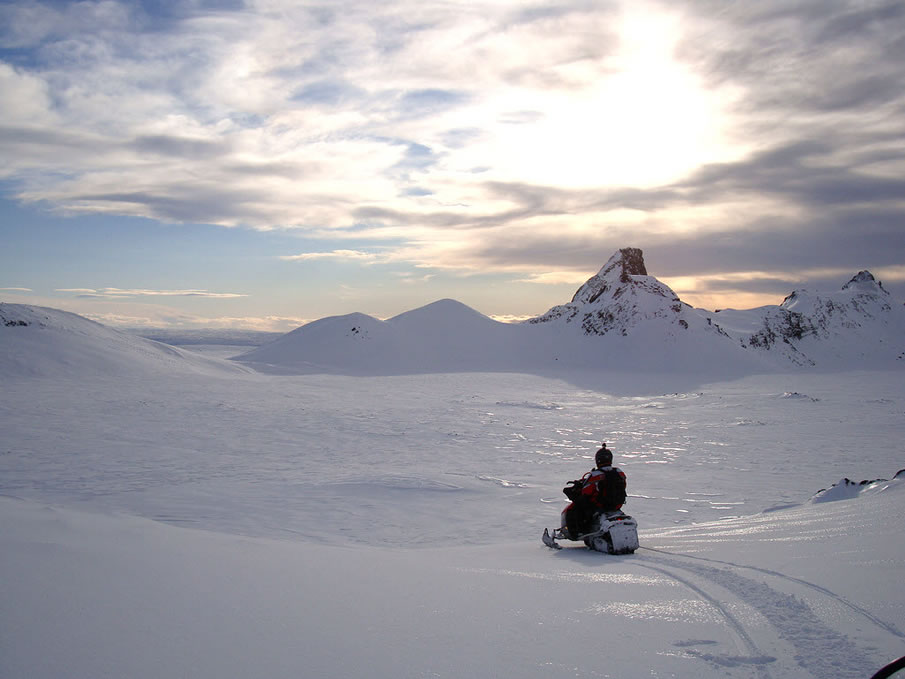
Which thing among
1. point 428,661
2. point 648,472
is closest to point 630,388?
point 648,472

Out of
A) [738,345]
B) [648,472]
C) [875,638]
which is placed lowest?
[648,472]

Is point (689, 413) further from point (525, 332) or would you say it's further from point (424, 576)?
point (525, 332)

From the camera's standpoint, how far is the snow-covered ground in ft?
11.4

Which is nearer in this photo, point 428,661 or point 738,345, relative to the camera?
point 428,661

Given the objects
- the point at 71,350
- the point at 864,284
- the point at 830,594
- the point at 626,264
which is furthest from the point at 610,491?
the point at 864,284

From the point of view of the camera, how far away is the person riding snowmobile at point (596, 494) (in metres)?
7.07

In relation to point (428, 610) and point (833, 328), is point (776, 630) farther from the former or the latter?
point (833, 328)

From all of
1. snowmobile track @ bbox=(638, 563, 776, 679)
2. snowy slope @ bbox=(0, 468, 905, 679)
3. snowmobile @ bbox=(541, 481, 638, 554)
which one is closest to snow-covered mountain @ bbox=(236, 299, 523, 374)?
snowmobile @ bbox=(541, 481, 638, 554)

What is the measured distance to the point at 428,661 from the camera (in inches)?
135

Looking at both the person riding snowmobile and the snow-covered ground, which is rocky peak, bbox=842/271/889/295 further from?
the person riding snowmobile

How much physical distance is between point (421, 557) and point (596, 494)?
2045mm

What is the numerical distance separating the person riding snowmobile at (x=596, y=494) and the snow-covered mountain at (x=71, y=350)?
97.5 feet

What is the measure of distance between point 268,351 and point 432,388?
33.6m

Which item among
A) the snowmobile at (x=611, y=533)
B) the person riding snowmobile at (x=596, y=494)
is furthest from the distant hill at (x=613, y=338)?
the snowmobile at (x=611, y=533)
